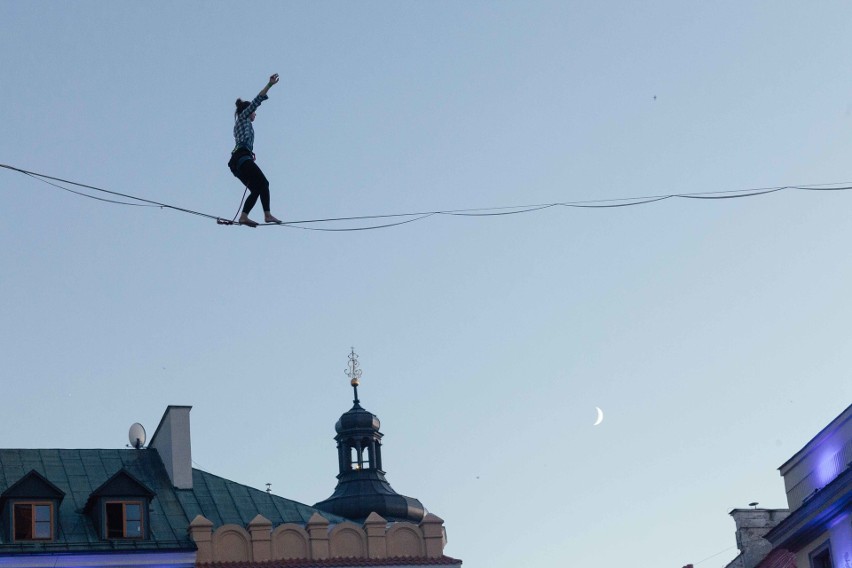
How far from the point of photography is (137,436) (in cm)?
4538

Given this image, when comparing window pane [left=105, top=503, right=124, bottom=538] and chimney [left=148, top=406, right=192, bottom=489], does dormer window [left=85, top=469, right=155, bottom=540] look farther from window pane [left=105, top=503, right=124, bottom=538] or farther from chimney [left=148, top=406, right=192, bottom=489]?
chimney [left=148, top=406, right=192, bottom=489]

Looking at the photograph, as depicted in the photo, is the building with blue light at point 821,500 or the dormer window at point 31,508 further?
the dormer window at point 31,508

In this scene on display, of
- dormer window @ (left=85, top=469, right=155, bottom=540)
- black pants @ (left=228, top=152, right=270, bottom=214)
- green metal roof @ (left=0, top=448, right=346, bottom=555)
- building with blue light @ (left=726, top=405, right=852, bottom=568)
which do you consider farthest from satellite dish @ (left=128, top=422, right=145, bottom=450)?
black pants @ (left=228, top=152, right=270, bottom=214)

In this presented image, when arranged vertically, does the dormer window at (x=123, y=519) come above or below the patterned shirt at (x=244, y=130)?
below

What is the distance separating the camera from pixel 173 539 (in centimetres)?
3994

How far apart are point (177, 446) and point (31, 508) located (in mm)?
4764

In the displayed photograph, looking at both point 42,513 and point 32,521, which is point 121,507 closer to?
point 42,513

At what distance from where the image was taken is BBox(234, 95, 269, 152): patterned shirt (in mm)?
27766

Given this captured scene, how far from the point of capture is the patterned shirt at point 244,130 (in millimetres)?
27766

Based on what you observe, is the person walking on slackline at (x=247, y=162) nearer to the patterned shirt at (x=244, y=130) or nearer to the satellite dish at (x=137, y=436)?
the patterned shirt at (x=244, y=130)

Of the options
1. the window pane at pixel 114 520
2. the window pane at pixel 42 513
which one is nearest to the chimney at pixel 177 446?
the window pane at pixel 114 520

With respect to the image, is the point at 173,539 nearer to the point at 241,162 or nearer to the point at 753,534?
the point at 241,162

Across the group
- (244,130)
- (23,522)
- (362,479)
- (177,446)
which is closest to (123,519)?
(23,522)

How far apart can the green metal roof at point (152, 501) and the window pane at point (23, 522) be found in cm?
24
